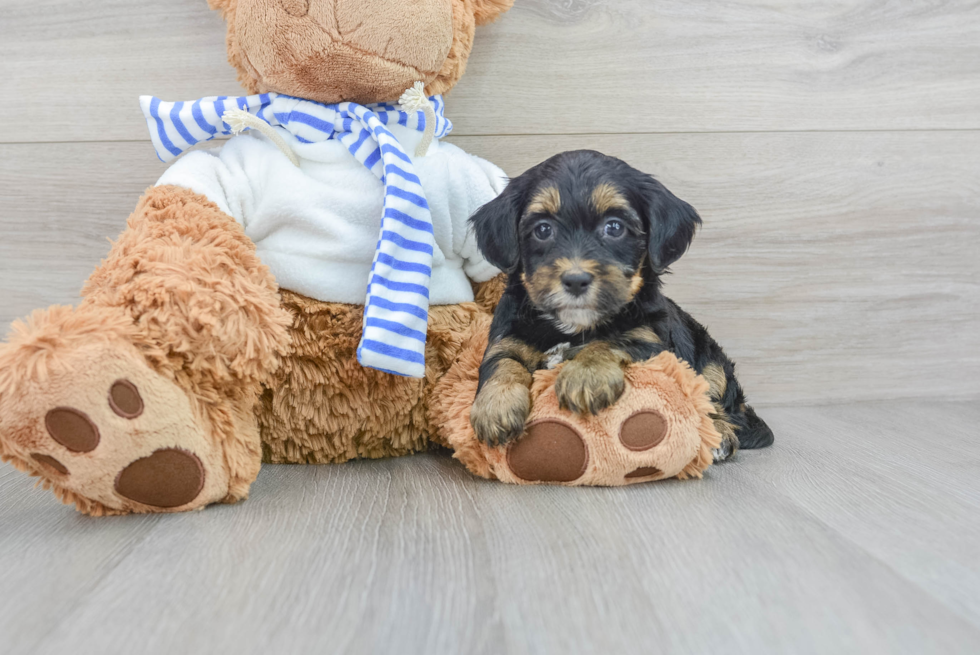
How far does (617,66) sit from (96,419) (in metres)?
1.76

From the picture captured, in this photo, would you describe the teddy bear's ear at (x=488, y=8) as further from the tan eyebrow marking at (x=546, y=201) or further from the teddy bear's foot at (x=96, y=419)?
the teddy bear's foot at (x=96, y=419)

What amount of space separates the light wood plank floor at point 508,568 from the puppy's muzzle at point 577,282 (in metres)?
0.44

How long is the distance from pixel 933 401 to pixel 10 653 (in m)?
2.71

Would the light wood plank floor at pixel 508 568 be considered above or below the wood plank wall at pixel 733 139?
below

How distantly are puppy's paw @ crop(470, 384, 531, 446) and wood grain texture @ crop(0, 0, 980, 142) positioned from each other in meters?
0.99

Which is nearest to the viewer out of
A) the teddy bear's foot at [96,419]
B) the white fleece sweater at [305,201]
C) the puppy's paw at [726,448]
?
the teddy bear's foot at [96,419]

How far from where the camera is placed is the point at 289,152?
69.5 inches

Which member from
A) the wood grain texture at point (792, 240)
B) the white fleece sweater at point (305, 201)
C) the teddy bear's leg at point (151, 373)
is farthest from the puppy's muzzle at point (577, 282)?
the wood grain texture at point (792, 240)

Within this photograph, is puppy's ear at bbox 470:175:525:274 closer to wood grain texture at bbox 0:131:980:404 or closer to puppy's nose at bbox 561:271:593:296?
puppy's nose at bbox 561:271:593:296

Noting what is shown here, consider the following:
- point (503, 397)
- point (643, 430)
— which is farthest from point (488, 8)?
point (643, 430)

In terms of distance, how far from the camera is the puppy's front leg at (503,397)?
1.54 m

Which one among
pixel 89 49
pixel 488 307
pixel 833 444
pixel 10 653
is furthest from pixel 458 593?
pixel 89 49

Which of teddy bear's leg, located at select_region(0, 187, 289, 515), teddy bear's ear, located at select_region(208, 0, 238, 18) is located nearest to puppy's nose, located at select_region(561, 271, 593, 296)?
teddy bear's leg, located at select_region(0, 187, 289, 515)

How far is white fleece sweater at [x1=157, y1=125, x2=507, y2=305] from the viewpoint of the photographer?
1717 mm
